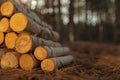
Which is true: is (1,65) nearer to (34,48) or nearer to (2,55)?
(2,55)

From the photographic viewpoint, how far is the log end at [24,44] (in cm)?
873

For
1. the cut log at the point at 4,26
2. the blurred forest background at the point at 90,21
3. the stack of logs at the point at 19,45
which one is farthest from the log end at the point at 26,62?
the blurred forest background at the point at 90,21

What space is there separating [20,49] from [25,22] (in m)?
0.83

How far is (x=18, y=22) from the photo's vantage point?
8.84 m

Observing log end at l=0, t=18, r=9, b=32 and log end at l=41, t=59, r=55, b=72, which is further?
log end at l=0, t=18, r=9, b=32

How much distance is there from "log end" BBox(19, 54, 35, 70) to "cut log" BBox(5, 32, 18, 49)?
55cm

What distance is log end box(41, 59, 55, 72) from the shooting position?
28.6ft

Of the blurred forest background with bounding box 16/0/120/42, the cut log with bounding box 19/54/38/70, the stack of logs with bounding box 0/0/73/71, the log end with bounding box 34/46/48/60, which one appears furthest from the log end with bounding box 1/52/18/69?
the blurred forest background with bounding box 16/0/120/42

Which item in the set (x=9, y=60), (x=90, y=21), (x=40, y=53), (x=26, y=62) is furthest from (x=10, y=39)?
(x=90, y=21)

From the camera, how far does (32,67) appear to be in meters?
8.81

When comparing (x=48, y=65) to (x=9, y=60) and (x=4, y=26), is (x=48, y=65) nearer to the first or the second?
(x=9, y=60)

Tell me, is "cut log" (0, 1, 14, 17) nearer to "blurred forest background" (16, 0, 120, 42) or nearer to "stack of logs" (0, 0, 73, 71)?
"stack of logs" (0, 0, 73, 71)

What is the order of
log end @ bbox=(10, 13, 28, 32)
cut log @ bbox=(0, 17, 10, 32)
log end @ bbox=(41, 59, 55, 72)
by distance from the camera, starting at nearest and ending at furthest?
log end @ bbox=(41, 59, 55, 72)
log end @ bbox=(10, 13, 28, 32)
cut log @ bbox=(0, 17, 10, 32)

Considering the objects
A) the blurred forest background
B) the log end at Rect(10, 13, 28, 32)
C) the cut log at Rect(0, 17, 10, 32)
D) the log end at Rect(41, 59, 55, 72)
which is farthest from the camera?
the blurred forest background
